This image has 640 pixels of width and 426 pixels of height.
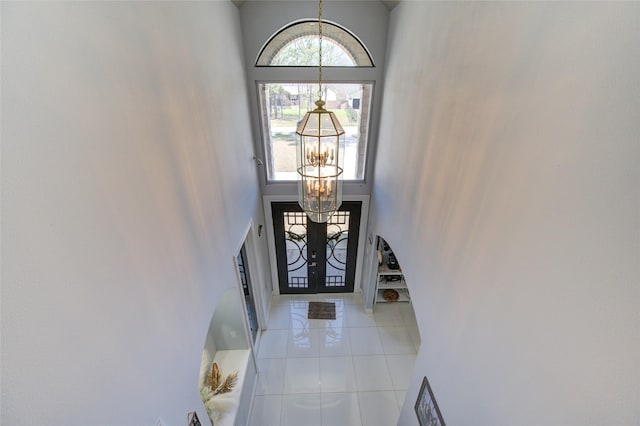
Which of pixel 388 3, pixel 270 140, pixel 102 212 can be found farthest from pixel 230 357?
pixel 388 3

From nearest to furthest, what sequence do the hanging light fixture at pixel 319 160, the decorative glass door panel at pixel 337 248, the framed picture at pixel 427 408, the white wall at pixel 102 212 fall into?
the white wall at pixel 102 212
the framed picture at pixel 427 408
the hanging light fixture at pixel 319 160
the decorative glass door panel at pixel 337 248

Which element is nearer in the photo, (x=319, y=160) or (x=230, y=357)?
(x=319, y=160)

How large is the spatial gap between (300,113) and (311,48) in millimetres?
772

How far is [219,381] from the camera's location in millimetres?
3221

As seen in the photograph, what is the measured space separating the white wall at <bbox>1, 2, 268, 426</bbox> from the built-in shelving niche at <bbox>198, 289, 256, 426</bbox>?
90cm

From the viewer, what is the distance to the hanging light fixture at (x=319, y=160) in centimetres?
239

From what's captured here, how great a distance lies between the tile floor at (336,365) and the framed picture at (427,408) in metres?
1.31

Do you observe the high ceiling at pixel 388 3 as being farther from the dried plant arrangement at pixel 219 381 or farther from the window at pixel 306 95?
the dried plant arrangement at pixel 219 381

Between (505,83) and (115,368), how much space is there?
7.11 ft

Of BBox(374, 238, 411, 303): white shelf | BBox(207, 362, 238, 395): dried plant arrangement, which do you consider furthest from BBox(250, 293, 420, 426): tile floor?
BBox(207, 362, 238, 395): dried plant arrangement

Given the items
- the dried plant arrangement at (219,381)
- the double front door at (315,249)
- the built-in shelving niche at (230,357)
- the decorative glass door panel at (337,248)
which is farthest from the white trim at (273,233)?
the dried plant arrangement at (219,381)

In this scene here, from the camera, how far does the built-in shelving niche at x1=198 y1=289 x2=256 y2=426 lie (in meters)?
2.96

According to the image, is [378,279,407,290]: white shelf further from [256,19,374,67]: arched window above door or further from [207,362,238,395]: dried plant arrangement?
[256,19,374,67]: arched window above door

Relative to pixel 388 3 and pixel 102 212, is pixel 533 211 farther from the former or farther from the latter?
pixel 388 3
